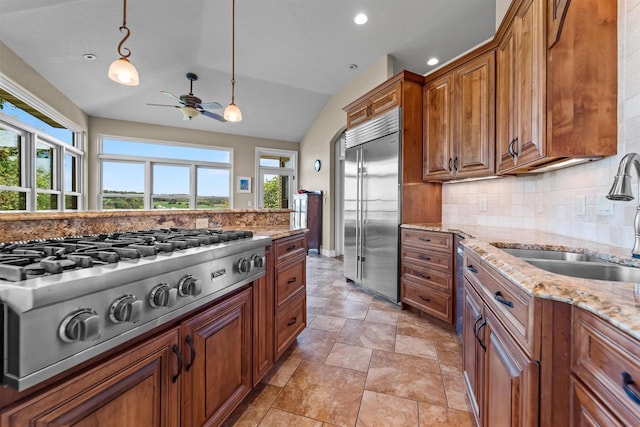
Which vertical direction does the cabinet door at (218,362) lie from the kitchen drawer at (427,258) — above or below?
below

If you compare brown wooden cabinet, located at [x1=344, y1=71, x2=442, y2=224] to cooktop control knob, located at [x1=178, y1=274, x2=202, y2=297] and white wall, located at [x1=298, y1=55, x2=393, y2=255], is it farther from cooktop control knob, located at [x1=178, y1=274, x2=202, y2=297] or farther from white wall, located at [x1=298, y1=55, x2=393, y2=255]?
cooktop control knob, located at [x1=178, y1=274, x2=202, y2=297]

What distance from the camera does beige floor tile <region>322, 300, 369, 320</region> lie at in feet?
8.71

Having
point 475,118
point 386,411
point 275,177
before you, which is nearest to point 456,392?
point 386,411

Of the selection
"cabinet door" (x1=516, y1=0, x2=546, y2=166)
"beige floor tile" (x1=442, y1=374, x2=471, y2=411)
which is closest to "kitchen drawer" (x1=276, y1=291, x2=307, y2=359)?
"beige floor tile" (x1=442, y1=374, x2=471, y2=411)

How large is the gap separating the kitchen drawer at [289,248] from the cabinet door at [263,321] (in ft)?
0.30

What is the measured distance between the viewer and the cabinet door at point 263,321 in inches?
55.1

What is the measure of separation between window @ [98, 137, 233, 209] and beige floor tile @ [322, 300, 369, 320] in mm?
4494

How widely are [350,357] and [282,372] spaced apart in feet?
1.64

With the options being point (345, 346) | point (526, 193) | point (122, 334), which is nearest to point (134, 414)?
point (122, 334)

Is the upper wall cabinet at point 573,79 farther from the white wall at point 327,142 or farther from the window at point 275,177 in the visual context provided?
the window at point 275,177

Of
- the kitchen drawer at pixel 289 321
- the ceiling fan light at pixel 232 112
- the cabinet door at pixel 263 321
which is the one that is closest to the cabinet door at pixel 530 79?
the cabinet door at pixel 263 321

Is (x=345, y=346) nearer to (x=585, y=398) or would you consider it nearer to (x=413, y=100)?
(x=585, y=398)

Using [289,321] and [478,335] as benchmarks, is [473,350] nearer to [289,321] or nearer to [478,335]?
[478,335]

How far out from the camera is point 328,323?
8.13 feet
